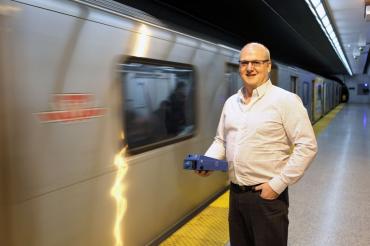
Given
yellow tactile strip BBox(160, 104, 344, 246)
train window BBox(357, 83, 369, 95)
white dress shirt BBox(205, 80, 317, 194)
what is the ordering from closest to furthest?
white dress shirt BBox(205, 80, 317, 194) → yellow tactile strip BBox(160, 104, 344, 246) → train window BBox(357, 83, 369, 95)

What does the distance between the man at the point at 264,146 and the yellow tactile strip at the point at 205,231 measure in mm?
1334

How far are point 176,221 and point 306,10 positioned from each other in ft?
15.9

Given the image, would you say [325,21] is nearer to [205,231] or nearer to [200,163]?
[205,231]

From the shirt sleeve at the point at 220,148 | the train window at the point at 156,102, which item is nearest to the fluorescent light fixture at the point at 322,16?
the train window at the point at 156,102

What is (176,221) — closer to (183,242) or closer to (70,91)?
(183,242)

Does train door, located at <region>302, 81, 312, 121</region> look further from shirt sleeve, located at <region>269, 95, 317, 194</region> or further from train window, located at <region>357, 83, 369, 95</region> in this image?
train window, located at <region>357, 83, 369, 95</region>

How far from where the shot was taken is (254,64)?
208 centimetres

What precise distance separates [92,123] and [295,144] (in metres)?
1.16

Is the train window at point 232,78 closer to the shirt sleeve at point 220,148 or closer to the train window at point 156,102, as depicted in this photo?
the train window at point 156,102

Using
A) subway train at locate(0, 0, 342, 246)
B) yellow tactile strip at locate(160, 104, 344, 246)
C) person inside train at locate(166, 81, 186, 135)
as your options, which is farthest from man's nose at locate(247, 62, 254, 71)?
yellow tactile strip at locate(160, 104, 344, 246)

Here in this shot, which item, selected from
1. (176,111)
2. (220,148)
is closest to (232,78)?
(176,111)

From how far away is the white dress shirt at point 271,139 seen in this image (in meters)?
2.04

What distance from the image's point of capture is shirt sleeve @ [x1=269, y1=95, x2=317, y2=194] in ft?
6.66

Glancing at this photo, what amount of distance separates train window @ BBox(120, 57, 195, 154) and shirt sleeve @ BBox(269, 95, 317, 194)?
3.87 ft
